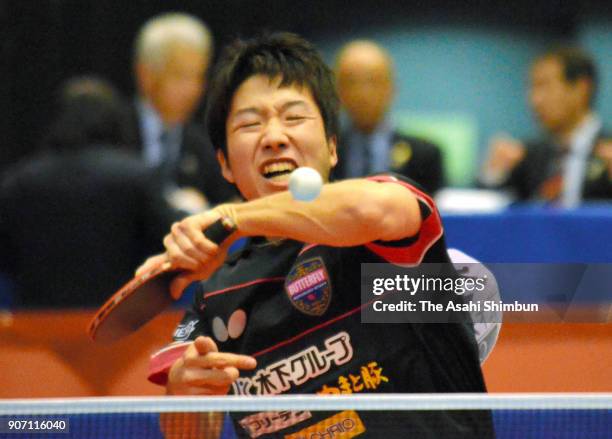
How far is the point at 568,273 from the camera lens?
317cm

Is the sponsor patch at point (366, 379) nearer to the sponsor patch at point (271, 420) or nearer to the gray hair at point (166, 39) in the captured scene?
the sponsor patch at point (271, 420)

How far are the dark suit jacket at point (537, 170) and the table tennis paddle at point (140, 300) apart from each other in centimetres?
285

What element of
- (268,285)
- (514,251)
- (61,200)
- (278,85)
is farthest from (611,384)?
(61,200)

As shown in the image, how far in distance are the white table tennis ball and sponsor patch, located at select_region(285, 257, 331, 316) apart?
49cm

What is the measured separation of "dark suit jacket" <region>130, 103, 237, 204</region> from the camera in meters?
4.32

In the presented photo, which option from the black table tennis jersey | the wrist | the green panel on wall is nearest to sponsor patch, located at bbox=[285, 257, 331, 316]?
the black table tennis jersey

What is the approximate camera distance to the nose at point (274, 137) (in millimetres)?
2197

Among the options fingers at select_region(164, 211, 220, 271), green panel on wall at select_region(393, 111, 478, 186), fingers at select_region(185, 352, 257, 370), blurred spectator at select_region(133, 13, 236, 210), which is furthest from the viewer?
green panel on wall at select_region(393, 111, 478, 186)

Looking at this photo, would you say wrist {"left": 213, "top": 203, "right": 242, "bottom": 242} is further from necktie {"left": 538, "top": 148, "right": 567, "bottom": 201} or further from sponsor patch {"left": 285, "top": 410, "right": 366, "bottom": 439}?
necktie {"left": 538, "top": 148, "right": 567, "bottom": 201}

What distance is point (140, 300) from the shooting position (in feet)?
6.27

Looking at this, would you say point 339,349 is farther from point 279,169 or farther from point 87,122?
point 87,122

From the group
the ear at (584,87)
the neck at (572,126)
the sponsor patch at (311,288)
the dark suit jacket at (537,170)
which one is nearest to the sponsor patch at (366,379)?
the sponsor patch at (311,288)

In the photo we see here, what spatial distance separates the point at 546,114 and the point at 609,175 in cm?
45

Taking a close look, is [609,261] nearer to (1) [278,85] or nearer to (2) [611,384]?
(2) [611,384]
